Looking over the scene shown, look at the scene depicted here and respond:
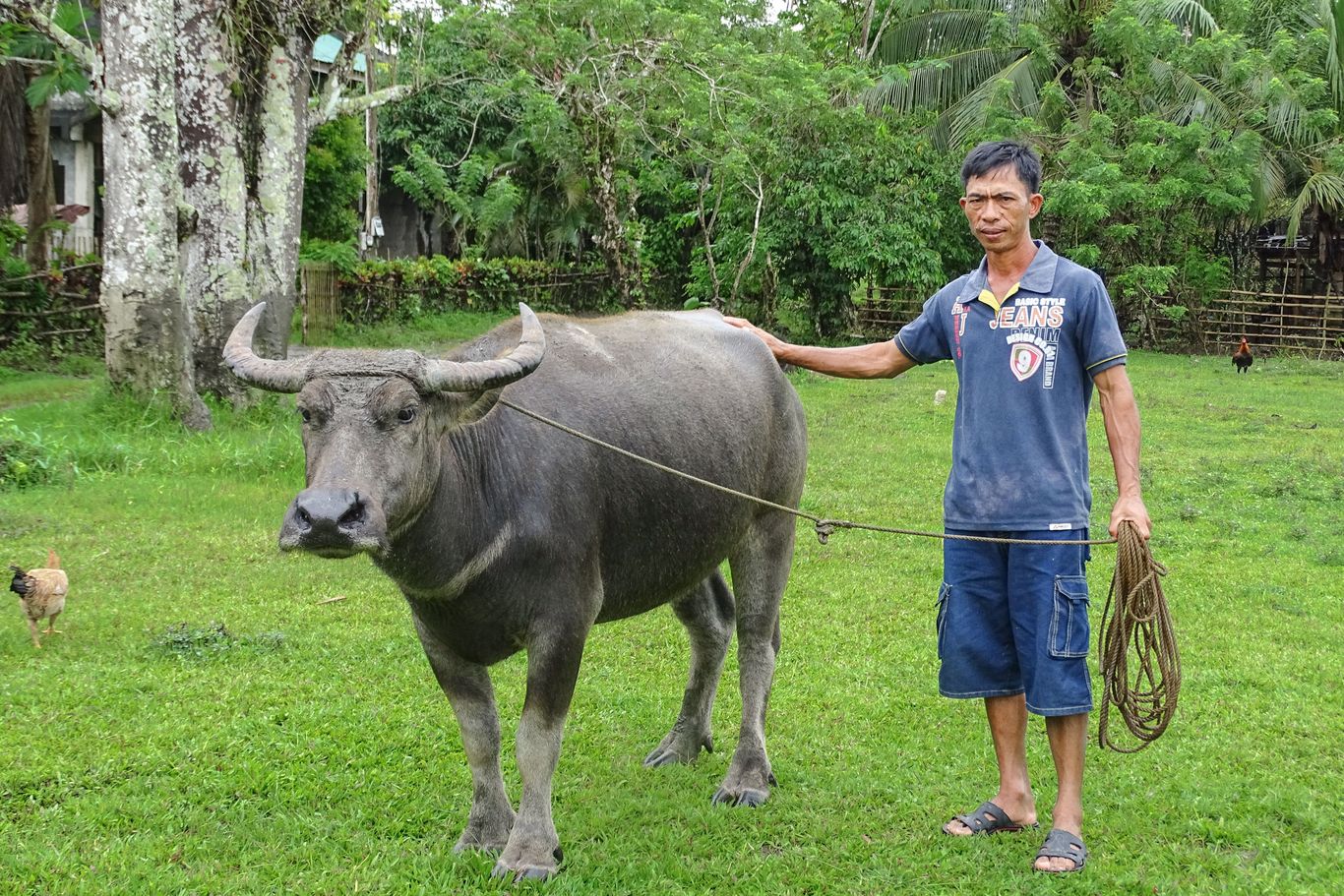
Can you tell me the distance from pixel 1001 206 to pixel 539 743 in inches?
86.4

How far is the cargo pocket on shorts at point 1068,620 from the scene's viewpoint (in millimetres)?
3746

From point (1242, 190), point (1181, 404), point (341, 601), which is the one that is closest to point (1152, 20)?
point (1242, 190)

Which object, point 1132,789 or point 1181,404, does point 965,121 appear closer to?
point 1181,404

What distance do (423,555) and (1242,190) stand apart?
22375 millimetres

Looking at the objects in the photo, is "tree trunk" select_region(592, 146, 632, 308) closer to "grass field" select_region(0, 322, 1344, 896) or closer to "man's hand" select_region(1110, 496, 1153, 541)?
"grass field" select_region(0, 322, 1344, 896)

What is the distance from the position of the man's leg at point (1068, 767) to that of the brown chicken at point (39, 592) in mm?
4431

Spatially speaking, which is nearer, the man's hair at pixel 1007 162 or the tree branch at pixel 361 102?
the man's hair at pixel 1007 162

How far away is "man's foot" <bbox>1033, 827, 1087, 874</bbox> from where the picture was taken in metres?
3.84

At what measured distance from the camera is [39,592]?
18.5ft

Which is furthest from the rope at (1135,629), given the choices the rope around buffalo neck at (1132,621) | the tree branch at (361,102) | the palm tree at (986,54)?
the palm tree at (986,54)

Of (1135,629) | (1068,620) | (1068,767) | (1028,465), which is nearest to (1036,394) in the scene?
(1028,465)

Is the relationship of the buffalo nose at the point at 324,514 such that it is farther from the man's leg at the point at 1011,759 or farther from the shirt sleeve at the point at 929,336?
the man's leg at the point at 1011,759

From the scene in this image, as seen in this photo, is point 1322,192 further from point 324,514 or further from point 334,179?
point 324,514

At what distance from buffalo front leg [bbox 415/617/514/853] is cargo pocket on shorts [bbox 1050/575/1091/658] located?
180 cm
